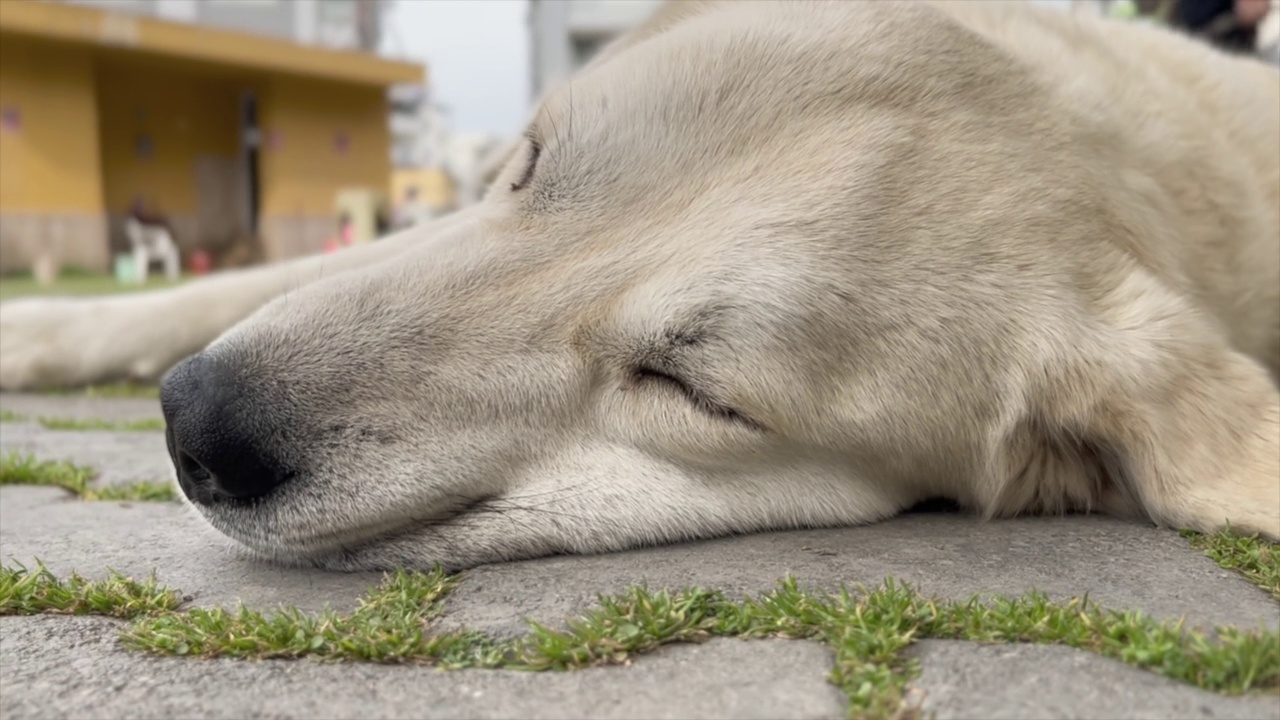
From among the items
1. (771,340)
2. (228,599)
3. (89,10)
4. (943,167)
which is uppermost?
(89,10)

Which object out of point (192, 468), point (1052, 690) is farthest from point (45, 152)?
point (1052, 690)

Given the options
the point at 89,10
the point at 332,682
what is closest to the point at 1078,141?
the point at 332,682

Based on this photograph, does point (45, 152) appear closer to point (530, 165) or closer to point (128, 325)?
point (128, 325)

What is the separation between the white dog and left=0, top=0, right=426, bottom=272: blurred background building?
3631 mm

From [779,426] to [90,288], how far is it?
21.1 ft

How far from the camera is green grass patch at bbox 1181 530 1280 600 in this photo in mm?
1955

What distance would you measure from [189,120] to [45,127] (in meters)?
4.85

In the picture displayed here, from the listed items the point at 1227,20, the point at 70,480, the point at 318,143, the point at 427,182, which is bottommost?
the point at 70,480

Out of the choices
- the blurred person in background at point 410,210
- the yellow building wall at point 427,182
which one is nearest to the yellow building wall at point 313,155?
the blurred person in background at point 410,210

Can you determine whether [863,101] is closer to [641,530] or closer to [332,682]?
[641,530]

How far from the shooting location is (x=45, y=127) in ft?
19.3

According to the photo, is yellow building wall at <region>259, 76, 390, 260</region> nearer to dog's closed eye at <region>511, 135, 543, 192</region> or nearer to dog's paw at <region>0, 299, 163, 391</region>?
dog's paw at <region>0, 299, 163, 391</region>

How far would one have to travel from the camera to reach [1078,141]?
259 centimetres

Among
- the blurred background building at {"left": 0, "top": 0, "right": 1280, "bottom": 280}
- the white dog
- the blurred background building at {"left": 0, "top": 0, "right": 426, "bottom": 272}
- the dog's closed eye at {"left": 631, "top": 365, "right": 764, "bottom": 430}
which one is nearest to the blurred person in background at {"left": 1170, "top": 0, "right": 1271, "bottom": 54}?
the blurred background building at {"left": 0, "top": 0, "right": 1280, "bottom": 280}
